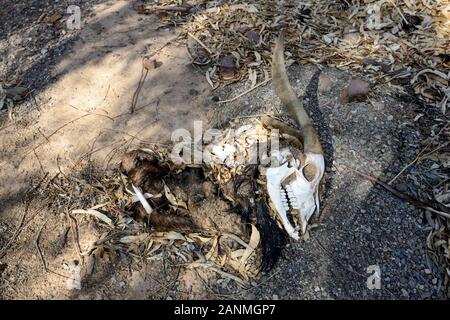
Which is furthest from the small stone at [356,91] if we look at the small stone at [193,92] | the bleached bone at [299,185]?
the small stone at [193,92]

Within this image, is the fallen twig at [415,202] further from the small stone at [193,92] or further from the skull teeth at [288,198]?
the small stone at [193,92]

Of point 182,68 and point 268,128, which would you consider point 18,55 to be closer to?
point 182,68

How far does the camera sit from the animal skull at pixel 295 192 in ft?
7.70

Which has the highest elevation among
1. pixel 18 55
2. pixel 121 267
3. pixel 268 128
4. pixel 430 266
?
pixel 18 55

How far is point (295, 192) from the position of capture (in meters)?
2.36

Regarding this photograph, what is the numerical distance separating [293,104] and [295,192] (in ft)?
2.20

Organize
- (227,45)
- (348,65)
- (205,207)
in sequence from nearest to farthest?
(205,207) < (348,65) < (227,45)

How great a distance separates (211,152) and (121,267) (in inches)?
37.3

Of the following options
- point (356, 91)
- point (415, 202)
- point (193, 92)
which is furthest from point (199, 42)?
point (415, 202)

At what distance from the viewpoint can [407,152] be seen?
8.70ft

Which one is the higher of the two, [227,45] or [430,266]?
[227,45]

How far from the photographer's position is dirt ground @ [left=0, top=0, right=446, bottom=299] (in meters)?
2.27

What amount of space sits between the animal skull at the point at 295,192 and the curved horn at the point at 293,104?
11 cm

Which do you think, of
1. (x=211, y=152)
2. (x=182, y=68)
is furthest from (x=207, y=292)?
(x=182, y=68)
